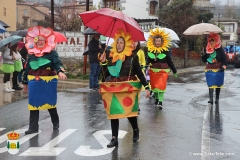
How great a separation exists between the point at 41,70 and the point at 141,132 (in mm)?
2232

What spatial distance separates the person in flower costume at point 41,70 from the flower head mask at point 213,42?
5.24 meters

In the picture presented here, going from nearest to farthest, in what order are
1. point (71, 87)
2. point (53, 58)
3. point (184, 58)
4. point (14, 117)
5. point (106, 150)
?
point (106, 150)
point (53, 58)
point (14, 117)
point (71, 87)
point (184, 58)

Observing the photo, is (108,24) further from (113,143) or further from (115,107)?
(113,143)

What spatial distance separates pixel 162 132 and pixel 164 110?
2.53m

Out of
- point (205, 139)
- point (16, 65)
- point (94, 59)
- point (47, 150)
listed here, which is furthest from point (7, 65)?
point (205, 139)

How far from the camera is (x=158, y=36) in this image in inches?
393

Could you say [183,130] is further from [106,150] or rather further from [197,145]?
[106,150]

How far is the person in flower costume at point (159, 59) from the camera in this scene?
32.9 feet

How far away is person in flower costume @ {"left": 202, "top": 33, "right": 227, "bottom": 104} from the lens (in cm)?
1101

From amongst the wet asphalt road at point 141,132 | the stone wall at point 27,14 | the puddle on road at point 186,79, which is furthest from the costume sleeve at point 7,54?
the stone wall at point 27,14

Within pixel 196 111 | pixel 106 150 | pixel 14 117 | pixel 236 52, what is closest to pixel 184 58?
pixel 236 52

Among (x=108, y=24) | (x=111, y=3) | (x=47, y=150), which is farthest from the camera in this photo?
(x=111, y=3)

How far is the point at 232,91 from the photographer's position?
14.8 metres

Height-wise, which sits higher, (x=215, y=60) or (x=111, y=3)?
(x=111, y=3)
